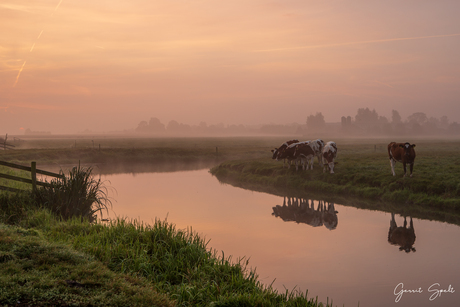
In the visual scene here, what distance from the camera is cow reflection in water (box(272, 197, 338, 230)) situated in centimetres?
1763

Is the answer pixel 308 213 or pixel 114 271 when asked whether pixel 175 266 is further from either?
pixel 308 213

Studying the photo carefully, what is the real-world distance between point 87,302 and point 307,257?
7794mm

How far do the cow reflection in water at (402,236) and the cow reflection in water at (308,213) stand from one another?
2.42 m

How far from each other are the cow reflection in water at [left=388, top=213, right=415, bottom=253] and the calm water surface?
7 centimetres

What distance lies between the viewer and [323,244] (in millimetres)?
13742

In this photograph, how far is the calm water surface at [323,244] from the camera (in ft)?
31.8

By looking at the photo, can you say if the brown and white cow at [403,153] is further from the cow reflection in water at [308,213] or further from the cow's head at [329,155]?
the cow reflection in water at [308,213]

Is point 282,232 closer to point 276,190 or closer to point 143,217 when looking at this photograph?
point 143,217

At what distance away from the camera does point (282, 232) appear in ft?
51.2

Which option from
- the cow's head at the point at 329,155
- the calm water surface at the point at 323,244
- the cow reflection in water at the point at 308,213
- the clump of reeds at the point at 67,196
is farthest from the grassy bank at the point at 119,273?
the cow's head at the point at 329,155

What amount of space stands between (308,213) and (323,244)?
19.4 ft

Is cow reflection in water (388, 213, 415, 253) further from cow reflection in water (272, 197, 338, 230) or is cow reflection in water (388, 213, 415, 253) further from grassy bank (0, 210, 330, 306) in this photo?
grassy bank (0, 210, 330, 306)

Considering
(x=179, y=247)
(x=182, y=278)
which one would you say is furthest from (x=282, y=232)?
(x=182, y=278)

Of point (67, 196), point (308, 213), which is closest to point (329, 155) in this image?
point (308, 213)
